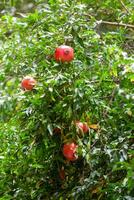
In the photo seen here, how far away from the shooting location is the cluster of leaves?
1.58 meters

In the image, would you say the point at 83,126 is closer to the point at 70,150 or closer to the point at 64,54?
the point at 70,150

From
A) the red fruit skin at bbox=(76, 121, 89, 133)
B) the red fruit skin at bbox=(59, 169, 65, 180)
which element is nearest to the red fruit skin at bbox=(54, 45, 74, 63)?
the red fruit skin at bbox=(76, 121, 89, 133)

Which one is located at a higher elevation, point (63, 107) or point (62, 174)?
point (63, 107)

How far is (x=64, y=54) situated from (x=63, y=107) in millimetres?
188

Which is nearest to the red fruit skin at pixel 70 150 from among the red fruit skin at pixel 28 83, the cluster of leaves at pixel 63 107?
the cluster of leaves at pixel 63 107

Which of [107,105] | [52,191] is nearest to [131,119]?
[107,105]

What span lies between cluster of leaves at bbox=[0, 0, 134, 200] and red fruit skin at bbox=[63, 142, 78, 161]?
0.08 ft

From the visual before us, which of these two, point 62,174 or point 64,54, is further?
point 62,174

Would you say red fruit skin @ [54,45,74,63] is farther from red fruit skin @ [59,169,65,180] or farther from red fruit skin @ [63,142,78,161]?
red fruit skin @ [59,169,65,180]

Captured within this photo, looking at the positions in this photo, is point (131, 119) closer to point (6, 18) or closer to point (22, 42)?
point (22, 42)

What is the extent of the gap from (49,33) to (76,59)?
0.15 meters

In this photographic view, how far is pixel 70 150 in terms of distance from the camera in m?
1.63

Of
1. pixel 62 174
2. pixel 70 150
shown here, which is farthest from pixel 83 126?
pixel 62 174

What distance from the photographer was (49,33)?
175 centimetres
